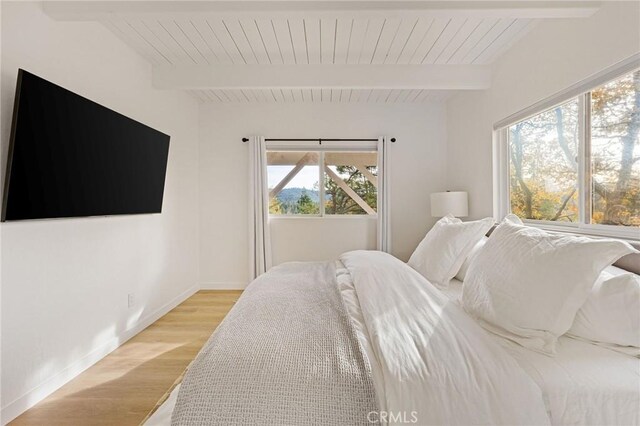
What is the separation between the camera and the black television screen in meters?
1.60

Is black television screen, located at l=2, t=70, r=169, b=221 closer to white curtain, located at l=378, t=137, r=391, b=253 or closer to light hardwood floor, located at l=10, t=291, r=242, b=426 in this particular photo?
light hardwood floor, located at l=10, t=291, r=242, b=426

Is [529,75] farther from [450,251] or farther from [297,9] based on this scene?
[297,9]

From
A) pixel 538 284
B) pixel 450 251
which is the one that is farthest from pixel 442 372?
pixel 450 251

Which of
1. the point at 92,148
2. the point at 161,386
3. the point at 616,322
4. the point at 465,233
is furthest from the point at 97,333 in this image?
the point at 616,322

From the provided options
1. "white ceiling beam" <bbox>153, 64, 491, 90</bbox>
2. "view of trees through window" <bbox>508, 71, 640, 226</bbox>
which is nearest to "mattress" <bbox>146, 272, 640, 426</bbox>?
"view of trees through window" <bbox>508, 71, 640, 226</bbox>

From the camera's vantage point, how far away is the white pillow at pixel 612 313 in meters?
1.10

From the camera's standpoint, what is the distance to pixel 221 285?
162 inches

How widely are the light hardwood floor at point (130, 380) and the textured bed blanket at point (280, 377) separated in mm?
1001

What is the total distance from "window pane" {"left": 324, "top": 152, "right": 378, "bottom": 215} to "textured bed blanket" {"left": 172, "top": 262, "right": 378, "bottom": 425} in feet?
9.59

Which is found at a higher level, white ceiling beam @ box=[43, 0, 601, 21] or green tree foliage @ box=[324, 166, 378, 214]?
white ceiling beam @ box=[43, 0, 601, 21]

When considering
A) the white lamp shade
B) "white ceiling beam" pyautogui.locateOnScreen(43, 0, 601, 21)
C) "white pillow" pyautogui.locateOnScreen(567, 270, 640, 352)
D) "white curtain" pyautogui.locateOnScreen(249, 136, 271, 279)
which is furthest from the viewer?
"white curtain" pyautogui.locateOnScreen(249, 136, 271, 279)

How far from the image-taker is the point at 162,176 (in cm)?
300

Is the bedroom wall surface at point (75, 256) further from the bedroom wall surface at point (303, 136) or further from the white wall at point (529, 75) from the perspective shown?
the white wall at point (529, 75)

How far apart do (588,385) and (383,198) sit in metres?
3.11
